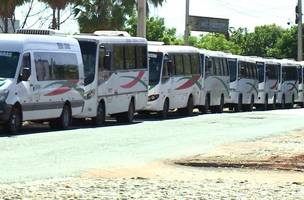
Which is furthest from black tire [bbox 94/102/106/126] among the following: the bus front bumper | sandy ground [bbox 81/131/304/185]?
sandy ground [bbox 81/131/304/185]

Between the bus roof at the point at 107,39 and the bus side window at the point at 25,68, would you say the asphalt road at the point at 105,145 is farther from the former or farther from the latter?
the bus roof at the point at 107,39

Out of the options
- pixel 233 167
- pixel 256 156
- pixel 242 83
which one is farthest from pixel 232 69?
pixel 233 167

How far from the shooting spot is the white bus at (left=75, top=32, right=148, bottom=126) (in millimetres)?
25312

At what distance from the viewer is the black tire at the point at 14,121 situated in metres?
20.5

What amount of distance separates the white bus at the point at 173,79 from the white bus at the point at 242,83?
7619 mm

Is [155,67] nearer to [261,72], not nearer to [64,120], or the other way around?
[64,120]

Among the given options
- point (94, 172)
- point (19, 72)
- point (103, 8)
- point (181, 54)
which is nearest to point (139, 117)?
point (181, 54)

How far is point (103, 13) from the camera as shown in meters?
38.6

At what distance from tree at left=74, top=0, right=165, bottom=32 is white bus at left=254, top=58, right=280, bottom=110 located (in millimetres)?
12198

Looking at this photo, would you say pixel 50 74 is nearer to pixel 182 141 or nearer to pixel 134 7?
A: pixel 182 141

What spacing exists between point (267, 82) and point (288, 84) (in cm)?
467

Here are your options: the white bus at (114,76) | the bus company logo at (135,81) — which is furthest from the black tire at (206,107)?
the bus company logo at (135,81)

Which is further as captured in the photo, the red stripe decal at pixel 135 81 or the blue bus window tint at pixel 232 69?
the blue bus window tint at pixel 232 69

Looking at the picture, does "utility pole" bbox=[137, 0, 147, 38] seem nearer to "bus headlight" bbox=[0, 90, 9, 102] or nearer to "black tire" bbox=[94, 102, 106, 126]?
"black tire" bbox=[94, 102, 106, 126]
